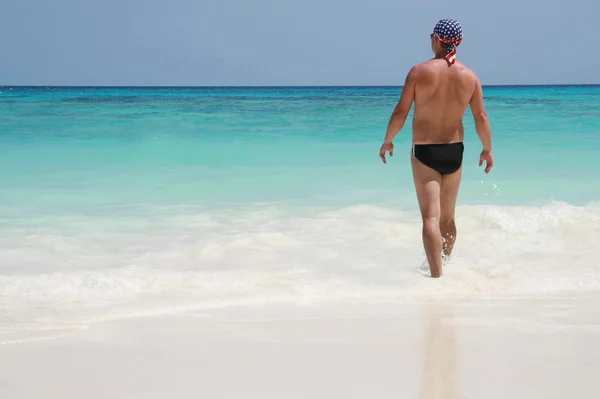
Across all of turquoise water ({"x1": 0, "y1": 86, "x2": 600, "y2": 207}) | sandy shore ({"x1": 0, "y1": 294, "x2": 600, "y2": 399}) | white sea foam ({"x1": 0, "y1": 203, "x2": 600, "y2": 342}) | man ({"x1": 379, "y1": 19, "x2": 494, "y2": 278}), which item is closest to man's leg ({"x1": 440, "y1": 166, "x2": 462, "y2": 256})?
man ({"x1": 379, "y1": 19, "x2": 494, "y2": 278})

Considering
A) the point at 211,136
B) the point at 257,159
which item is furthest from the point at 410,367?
the point at 211,136

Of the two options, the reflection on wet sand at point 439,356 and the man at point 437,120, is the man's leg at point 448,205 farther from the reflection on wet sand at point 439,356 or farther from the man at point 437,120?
the reflection on wet sand at point 439,356

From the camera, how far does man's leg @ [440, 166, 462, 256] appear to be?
4.14 metres

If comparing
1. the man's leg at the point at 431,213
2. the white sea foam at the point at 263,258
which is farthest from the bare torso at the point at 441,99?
the white sea foam at the point at 263,258

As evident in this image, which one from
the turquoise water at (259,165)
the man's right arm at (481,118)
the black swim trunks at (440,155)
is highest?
the man's right arm at (481,118)

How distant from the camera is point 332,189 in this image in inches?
313

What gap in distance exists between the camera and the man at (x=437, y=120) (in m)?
3.94

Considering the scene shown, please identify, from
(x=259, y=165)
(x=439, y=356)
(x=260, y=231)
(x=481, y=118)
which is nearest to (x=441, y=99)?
(x=481, y=118)

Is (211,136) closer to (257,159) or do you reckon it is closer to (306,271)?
(257,159)

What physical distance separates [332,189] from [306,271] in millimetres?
3675

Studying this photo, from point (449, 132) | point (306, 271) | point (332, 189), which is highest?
point (449, 132)

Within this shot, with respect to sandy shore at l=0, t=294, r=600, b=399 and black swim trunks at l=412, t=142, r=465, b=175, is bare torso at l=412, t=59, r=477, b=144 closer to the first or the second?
black swim trunks at l=412, t=142, r=465, b=175

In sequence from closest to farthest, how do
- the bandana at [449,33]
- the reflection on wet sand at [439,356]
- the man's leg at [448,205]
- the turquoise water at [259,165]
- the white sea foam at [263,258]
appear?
the reflection on wet sand at [439,356] < the white sea foam at [263,258] < the bandana at [449,33] < the man's leg at [448,205] < the turquoise water at [259,165]

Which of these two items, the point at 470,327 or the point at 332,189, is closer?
the point at 470,327
